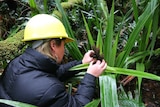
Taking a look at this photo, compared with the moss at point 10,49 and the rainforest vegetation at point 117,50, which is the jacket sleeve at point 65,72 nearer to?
the rainforest vegetation at point 117,50

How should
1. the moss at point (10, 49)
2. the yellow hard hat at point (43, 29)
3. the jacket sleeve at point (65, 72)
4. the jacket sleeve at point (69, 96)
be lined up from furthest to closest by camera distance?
the moss at point (10, 49)
the jacket sleeve at point (65, 72)
the yellow hard hat at point (43, 29)
the jacket sleeve at point (69, 96)

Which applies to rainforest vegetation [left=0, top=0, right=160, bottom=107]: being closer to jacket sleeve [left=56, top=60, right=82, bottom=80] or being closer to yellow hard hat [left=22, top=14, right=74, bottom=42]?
jacket sleeve [left=56, top=60, right=82, bottom=80]

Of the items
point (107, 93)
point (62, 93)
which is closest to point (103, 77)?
point (107, 93)

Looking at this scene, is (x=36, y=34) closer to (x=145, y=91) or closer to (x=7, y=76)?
(x=7, y=76)

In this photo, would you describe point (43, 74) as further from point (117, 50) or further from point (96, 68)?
point (117, 50)

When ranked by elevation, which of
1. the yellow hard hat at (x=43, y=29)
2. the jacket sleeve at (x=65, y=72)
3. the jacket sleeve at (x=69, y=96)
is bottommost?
the jacket sleeve at (x=65, y=72)

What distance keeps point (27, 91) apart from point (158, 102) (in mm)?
1196

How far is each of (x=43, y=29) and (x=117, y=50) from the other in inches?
38.5

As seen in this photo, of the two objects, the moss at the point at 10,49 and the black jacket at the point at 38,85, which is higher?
the black jacket at the point at 38,85

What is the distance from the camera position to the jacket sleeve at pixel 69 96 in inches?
64.1

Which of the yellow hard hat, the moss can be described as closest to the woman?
the yellow hard hat

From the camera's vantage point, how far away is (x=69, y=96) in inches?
67.7

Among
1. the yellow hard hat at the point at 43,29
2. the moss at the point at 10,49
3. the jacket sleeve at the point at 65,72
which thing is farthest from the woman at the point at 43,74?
the moss at the point at 10,49

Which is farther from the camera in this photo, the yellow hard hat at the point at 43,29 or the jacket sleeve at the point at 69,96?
the yellow hard hat at the point at 43,29
